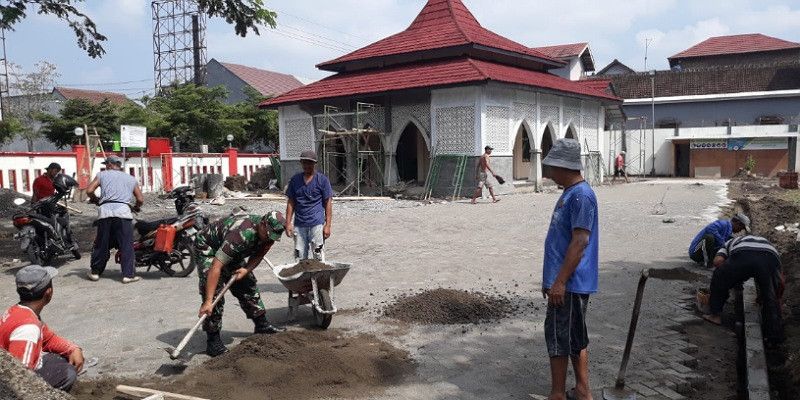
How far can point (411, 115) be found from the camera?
20188 mm

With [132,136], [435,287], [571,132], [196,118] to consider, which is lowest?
[435,287]

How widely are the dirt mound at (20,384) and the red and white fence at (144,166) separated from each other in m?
15.8

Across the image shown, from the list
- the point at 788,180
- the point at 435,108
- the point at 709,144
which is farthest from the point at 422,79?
the point at 709,144

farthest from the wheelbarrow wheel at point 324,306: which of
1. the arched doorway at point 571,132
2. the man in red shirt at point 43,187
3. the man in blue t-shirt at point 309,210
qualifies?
the arched doorway at point 571,132

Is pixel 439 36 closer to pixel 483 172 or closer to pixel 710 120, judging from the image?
pixel 483 172

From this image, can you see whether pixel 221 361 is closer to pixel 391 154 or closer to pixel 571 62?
pixel 391 154

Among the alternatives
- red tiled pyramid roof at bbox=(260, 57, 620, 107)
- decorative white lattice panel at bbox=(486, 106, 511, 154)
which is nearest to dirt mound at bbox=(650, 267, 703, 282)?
red tiled pyramid roof at bbox=(260, 57, 620, 107)

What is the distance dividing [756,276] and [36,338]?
17.9 feet

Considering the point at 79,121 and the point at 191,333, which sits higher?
the point at 79,121

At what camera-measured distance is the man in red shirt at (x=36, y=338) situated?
314 cm

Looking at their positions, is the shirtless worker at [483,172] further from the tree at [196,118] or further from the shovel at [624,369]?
the tree at [196,118]

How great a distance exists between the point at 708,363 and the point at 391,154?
1674cm

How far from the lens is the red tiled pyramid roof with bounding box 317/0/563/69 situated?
68.0ft

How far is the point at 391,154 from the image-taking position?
20844 mm
